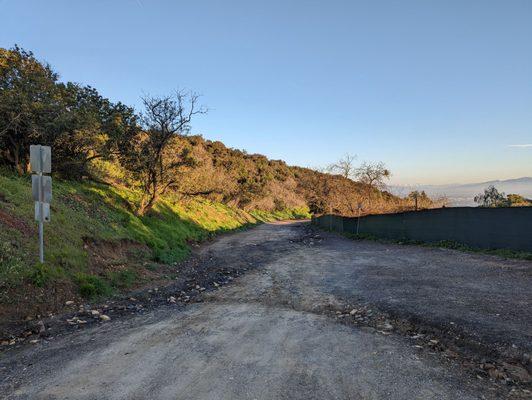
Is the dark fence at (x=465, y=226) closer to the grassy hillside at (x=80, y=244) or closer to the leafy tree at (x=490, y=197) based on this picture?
the leafy tree at (x=490, y=197)

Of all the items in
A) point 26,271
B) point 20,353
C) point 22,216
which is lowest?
point 20,353

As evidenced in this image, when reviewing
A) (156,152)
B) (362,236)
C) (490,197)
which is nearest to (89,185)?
(156,152)

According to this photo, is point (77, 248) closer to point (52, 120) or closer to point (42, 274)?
point (42, 274)

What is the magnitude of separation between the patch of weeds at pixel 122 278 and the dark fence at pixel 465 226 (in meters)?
12.3

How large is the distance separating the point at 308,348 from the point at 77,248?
7652 mm

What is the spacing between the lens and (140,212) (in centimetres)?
1855

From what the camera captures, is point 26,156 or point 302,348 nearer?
point 302,348

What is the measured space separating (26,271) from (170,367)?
4.92 m

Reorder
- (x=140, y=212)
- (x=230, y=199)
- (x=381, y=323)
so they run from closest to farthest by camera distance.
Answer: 1. (x=381, y=323)
2. (x=140, y=212)
3. (x=230, y=199)

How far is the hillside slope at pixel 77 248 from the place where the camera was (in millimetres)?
7254

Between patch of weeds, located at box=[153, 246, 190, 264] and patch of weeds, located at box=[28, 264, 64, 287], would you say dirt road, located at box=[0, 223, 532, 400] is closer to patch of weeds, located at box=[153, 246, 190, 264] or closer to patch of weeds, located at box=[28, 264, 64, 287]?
patch of weeds, located at box=[28, 264, 64, 287]

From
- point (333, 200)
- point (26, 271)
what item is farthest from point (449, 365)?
point (333, 200)

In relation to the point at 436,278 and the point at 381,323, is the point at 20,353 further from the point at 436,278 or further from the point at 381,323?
the point at 436,278

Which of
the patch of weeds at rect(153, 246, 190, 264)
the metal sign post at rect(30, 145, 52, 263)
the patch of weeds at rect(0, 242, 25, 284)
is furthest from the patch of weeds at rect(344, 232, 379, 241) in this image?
the patch of weeds at rect(0, 242, 25, 284)
